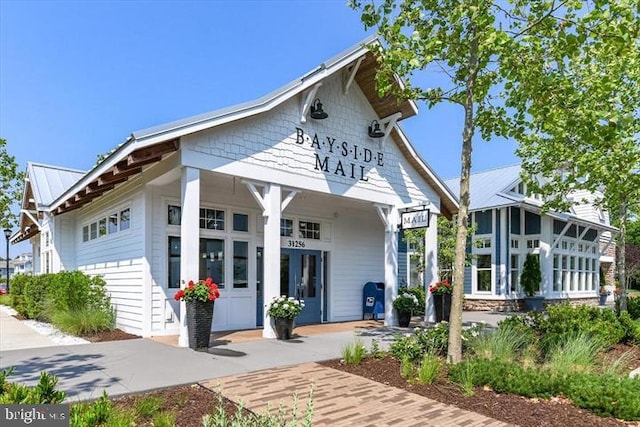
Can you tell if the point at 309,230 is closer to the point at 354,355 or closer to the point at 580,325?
the point at 354,355

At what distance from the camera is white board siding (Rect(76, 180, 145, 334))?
30.0 ft

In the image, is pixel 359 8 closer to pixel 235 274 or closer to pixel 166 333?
pixel 235 274

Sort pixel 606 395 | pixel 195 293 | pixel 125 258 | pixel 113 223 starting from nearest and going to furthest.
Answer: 1. pixel 606 395
2. pixel 195 293
3. pixel 125 258
4. pixel 113 223

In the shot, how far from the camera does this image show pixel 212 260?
9.99m

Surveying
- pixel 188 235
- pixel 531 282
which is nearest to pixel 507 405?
pixel 188 235

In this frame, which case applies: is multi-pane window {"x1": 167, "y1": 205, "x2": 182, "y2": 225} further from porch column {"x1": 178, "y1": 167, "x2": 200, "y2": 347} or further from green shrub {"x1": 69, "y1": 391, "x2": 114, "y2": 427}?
green shrub {"x1": 69, "y1": 391, "x2": 114, "y2": 427}

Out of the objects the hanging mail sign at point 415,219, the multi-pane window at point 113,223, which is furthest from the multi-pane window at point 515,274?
the multi-pane window at point 113,223

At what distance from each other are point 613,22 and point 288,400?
615 cm

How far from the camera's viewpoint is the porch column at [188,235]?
7.40m

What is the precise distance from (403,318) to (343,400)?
6351mm

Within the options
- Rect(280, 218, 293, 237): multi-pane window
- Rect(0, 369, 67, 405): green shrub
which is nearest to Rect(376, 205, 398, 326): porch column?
Rect(280, 218, 293, 237): multi-pane window

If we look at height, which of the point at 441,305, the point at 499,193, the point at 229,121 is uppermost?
the point at 229,121

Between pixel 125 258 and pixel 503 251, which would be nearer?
pixel 125 258

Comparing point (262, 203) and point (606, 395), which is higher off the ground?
point (262, 203)
